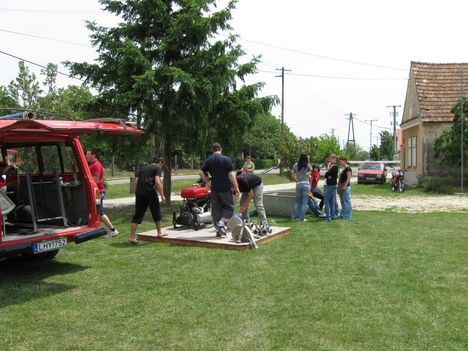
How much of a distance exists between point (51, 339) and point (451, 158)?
2312cm

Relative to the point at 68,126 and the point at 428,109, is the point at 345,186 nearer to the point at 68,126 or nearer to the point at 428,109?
the point at 68,126

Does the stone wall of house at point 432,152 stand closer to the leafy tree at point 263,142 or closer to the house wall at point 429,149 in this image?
the house wall at point 429,149

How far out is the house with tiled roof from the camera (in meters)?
Answer: 26.1

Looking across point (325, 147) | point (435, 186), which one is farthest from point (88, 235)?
point (325, 147)

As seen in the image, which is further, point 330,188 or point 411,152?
point 411,152

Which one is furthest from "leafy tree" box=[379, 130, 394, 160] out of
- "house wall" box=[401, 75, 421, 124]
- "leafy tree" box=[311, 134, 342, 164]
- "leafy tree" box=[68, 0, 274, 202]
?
"leafy tree" box=[68, 0, 274, 202]

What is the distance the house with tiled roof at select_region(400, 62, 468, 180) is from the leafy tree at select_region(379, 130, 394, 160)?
39.4 m

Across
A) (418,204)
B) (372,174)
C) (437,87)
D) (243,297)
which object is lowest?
(418,204)

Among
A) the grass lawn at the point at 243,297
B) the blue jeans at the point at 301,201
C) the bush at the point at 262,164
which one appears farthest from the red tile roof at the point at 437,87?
the bush at the point at 262,164

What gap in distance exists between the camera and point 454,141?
23656 millimetres

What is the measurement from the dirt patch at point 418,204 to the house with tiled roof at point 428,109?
20.4 feet

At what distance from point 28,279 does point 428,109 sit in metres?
24.1

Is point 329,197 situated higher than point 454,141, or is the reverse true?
point 454,141

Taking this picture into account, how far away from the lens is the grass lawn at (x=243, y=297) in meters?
4.58
